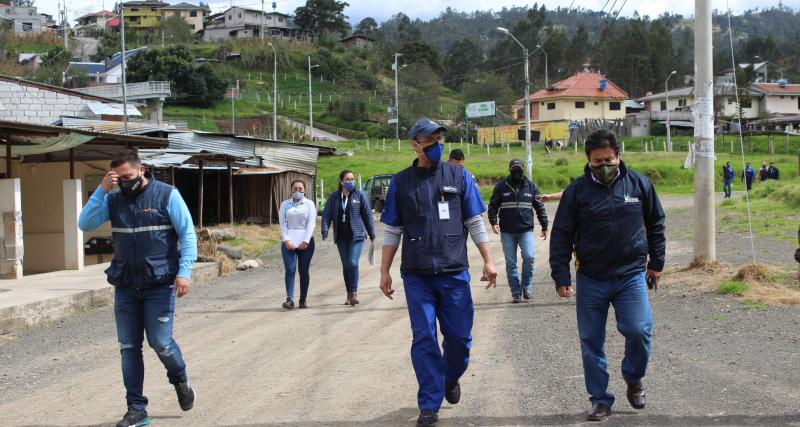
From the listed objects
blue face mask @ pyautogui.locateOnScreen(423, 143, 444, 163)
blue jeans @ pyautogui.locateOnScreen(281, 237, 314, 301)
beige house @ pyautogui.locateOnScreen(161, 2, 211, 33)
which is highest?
beige house @ pyautogui.locateOnScreen(161, 2, 211, 33)

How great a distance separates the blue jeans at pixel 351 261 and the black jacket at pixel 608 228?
6628 mm

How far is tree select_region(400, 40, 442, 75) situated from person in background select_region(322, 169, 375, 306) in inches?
4168

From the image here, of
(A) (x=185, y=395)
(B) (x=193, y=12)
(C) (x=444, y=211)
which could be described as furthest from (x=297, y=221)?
(B) (x=193, y=12)

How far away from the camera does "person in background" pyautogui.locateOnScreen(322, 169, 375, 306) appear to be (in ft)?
40.4

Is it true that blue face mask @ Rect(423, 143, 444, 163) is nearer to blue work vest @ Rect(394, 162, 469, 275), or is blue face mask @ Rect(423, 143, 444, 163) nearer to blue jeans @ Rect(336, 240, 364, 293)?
blue work vest @ Rect(394, 162, 469, 275)

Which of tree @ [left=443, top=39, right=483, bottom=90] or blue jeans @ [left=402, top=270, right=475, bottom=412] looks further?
tree @ [left=443, top=39, right=483, bottom=90]

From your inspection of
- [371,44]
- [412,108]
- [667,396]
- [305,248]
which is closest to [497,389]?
[667,396]

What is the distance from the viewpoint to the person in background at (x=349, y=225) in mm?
12312

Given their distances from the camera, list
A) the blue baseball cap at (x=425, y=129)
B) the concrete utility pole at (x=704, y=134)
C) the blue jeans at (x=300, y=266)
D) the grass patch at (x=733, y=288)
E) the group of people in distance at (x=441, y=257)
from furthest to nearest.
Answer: the concrete utility pole at (x=704, y=134) → the blue jeans at (x=300, y=266) → the grass patch at (x=733, y=288) → the blue baseball cap at (x=425, y=129) → the group of people in distance at (x=441, y=257)

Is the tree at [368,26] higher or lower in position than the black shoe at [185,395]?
higher

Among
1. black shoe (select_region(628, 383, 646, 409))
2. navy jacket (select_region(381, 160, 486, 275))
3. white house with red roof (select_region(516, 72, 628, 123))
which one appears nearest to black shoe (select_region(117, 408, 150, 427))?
navy jacket (select_region(381, 160, 486, 275))

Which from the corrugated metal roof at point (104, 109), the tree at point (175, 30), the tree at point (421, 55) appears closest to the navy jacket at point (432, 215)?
the corrugated metal roof at point (104, 109)

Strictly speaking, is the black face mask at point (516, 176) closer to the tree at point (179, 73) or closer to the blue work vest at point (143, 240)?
the blue work vest at point (143, 240)

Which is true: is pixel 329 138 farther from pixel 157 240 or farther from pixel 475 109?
pixel 157 240
